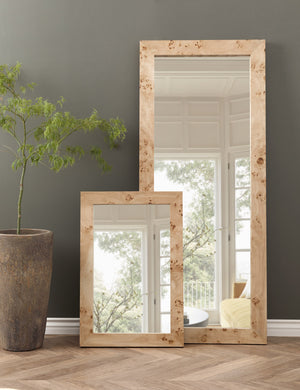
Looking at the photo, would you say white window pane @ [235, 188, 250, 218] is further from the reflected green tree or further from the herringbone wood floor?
the herringbone wood floor

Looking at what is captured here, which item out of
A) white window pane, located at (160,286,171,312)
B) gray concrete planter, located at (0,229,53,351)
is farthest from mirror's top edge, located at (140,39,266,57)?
white window pane, located at (160,286,171,312)

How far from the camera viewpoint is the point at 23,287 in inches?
117

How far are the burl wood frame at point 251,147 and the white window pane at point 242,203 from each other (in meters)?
0.04

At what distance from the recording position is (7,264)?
117 inches

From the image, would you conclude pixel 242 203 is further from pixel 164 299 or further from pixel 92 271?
pixel 92 271

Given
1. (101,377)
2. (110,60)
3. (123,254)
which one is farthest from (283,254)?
(110,60)

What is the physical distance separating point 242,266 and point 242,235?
0.68 ft

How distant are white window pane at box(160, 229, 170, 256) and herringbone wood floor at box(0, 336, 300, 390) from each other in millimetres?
618

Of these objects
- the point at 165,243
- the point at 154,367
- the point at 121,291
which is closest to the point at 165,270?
the point at 165,243

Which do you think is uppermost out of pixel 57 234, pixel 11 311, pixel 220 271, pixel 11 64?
pixel 11 64

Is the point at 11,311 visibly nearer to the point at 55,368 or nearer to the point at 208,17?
the point at 55,368

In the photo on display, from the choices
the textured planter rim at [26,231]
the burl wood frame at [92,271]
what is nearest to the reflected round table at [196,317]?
the burl wood frame at [92,271]

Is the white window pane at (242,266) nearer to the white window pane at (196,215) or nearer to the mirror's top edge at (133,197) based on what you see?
the white window pane at (196,215)

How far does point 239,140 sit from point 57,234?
1439 mm
